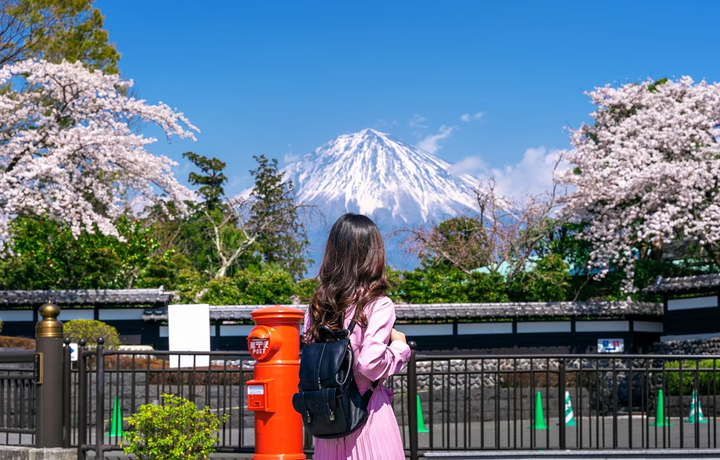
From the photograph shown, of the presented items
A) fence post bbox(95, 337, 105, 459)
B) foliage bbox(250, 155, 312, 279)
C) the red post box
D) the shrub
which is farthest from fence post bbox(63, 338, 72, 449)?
foliage bbox(250, 155, 312, 279)

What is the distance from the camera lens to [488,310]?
24.2m

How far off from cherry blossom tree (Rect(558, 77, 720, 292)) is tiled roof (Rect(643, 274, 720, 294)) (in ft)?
2.97

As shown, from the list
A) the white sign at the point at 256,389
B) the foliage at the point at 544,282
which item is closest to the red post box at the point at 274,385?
the white sign at the point at 256,389

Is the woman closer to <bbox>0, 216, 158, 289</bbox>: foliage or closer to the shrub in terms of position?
the shrub

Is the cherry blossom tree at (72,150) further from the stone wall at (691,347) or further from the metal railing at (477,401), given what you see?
the stone wall at (691,347)

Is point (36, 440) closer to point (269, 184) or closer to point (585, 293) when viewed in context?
point (585, 293)

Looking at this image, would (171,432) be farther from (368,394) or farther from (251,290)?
(251,290)

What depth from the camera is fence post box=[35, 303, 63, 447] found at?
29.1 feet

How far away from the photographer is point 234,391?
1906 centimetres

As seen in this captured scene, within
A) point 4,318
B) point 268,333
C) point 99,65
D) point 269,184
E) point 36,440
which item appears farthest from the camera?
A: point 269,184

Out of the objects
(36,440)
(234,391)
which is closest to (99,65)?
(234,391)

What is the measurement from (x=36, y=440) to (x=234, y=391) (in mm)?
10207

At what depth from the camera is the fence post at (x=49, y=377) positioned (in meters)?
8.88

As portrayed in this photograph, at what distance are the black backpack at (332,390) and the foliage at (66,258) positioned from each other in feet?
69.5
